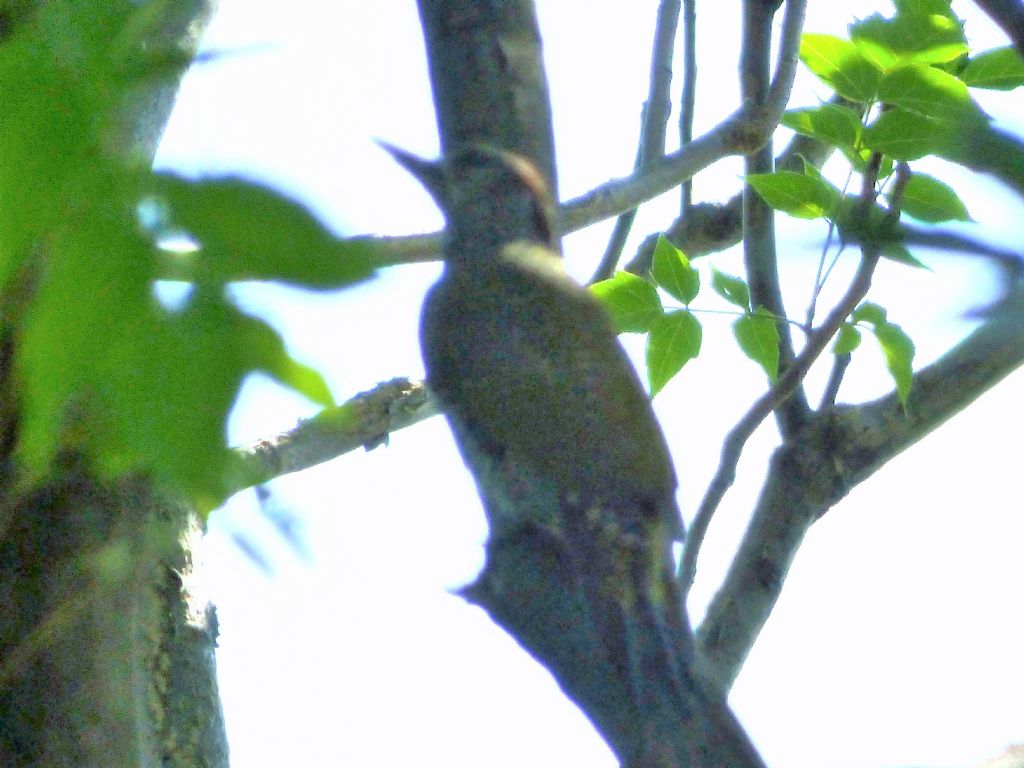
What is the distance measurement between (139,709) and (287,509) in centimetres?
120

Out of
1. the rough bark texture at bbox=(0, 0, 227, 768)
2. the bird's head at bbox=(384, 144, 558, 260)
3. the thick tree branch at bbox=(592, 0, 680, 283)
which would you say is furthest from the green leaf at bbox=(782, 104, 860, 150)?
the rough bark texture at bbox=(0, 0, 227, 768)

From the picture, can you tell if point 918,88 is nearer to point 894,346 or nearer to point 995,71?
point 995,71

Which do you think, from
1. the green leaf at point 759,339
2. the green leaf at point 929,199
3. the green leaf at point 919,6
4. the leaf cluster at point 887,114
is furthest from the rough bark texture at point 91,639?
the green leaf at point 919,6

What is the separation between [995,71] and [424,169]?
0.99m

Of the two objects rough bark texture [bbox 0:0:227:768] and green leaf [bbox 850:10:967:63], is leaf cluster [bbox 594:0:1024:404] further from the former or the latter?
rough bark texture [bbox 0:0:227:768]

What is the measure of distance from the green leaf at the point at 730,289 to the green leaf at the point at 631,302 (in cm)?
9

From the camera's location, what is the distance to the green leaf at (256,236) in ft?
1.69

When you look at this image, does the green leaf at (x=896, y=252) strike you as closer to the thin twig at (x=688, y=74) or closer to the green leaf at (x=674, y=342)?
the green leaf at (x=674, y=342)

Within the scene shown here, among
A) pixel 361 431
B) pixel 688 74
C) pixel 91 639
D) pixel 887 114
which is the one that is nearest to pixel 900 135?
pixel 887 114

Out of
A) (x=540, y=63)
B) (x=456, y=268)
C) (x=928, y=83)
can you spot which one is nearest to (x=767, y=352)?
(x=928, y=83)

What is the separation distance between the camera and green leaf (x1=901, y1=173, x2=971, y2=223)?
1.51 meters

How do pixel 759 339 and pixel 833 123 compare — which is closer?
pixel 833 123

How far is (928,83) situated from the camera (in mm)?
1521

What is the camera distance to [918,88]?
60.3 inches
